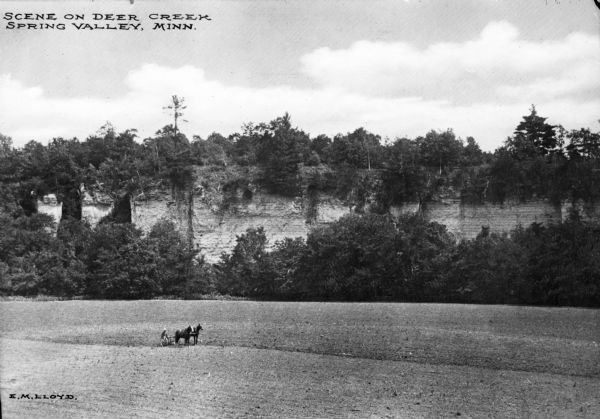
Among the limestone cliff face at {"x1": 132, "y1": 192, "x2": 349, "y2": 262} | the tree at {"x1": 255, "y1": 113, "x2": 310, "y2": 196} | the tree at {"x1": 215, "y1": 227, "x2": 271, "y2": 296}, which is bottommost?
the tree at {"x1": 215, "y1": 227, "x2": 271, "y2": 296}

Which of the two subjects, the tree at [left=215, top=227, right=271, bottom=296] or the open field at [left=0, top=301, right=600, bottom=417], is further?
the tree at [left=215, top=227, right=271, bottom=296]

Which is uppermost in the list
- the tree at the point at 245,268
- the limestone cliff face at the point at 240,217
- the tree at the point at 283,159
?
the tree at the point at 283,159

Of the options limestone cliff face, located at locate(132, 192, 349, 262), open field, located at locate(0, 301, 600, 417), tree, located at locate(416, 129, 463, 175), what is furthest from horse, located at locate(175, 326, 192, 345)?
tree, located at locate(416, 129, 463, 175)

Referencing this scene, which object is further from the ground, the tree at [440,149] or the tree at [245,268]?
the tree at [440,149]

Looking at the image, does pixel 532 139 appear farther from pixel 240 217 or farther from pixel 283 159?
pixel 240 217

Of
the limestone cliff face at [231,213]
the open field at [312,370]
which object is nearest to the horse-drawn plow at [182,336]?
the open field at [312,370]

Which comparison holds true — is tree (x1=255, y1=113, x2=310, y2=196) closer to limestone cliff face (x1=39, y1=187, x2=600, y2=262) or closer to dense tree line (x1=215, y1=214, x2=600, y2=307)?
limestone cliff face (x1=39, y1=187, x2=600, y2=262)

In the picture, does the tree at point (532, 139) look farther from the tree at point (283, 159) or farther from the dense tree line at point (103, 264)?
the dense tree line at point (103, 264)

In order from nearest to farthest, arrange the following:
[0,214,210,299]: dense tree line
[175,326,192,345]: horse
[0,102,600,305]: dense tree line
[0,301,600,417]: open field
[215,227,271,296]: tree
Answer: [0,301,600,417]: open field
[175,326,192,345]: horse
[0,102,600,305]: dense tree line
[0,214,210,299]: dense tree line
[215,227,271,296]: tree

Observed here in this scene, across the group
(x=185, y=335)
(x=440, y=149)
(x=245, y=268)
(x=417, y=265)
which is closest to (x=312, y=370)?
(x=185, y=335)
